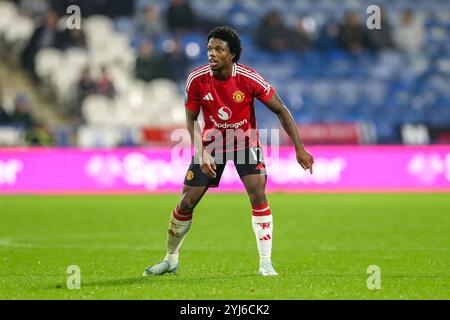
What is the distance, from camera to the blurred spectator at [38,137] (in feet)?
73.1

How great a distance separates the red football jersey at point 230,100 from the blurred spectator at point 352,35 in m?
18.4

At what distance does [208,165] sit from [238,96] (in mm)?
725

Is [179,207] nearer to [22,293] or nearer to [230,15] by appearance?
[22,293]

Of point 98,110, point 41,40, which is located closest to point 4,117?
point 98,110

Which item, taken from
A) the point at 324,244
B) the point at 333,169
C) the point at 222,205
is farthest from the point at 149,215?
the point at 333,169

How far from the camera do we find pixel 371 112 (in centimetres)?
2600

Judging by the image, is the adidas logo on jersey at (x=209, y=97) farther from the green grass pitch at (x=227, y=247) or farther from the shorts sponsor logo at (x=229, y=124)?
the green grass pitch at (x=227, y=247)

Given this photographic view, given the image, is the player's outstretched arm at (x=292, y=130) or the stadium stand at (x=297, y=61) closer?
the player's outstretched arm at (x=292, y=130)

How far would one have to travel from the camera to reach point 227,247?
1223 cm

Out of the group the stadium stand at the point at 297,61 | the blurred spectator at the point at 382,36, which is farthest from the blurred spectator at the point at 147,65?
the blurred spectator at the point at 382,36

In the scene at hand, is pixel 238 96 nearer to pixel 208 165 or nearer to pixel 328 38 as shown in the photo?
pixel 208 165

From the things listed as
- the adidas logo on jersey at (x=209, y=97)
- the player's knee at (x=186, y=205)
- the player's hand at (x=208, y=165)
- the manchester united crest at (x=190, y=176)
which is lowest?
the player's knee at (x=186, y=205)

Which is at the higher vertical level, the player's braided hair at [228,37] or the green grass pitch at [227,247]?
the player's braided hair at [228,37]

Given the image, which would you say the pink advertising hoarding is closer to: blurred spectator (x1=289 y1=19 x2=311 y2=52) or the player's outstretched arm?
blurred spectator (x1=289 y1=19 x2=311 y2=52)
